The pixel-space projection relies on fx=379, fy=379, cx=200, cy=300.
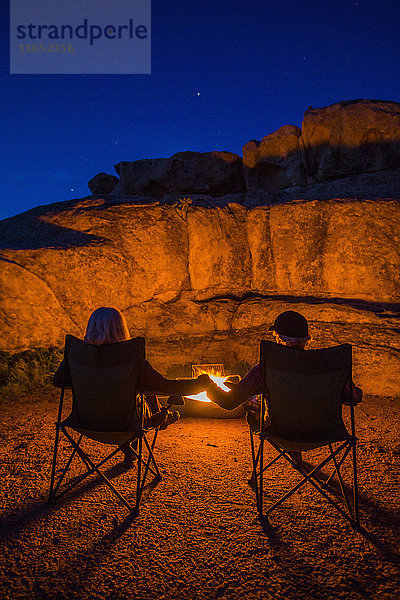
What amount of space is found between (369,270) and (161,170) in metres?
19.9

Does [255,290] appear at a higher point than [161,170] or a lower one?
lower

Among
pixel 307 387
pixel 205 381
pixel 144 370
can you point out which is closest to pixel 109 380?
pixel 144 370

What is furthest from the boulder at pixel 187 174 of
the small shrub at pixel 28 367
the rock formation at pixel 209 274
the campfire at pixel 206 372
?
the campfire at pixel 206 372

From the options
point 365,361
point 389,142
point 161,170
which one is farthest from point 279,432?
point 161,170

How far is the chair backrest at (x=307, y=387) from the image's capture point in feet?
8.12

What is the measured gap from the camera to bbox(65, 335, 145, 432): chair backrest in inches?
102

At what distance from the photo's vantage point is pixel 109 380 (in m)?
2.60

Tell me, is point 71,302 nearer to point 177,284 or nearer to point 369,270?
point 177,284

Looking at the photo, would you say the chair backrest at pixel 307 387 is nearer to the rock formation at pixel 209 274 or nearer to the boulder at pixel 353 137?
the rock formation at pixel 209 274

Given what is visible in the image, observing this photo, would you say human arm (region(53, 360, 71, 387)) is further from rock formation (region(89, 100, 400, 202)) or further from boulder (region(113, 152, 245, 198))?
boulder (region(113, 152, 245, 198))

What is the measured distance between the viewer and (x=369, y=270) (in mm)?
6289

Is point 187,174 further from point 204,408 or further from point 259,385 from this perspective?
point 259,385

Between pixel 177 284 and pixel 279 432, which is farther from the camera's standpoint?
pixel 177 284

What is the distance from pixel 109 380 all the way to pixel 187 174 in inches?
899
